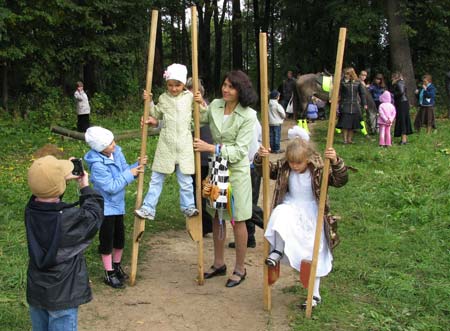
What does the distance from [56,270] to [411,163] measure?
334 inches

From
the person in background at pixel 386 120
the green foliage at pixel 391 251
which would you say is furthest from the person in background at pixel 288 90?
the green foliage at pixel 391 251

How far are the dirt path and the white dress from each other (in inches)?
20.1

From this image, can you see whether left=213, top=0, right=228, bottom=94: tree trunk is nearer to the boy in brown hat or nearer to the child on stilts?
the child on stilts

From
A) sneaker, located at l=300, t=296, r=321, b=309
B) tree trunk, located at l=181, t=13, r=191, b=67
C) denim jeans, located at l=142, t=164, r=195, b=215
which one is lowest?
sneaker, located at l=300, t=296, r=321, b=309

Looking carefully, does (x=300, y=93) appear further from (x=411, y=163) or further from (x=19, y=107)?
(x=19, y=107)

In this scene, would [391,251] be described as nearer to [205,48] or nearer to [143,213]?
[143,213]

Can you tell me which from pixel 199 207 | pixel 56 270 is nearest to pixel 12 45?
pixel 199 207

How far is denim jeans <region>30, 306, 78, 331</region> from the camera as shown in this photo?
3.31 m

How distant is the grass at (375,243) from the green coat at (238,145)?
3.00 feet

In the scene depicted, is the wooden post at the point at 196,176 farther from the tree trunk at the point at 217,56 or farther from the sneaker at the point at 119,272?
the tree trunk at the point at 217,56

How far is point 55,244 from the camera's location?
10.4ft

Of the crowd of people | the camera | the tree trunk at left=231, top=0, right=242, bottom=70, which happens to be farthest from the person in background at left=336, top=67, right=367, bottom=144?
the tree trunk at left=231, top=0, right=242, bottom=70

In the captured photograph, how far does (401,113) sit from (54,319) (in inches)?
434

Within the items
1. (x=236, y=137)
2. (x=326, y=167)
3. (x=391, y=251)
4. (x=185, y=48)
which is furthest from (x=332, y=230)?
(x=185, y=48)
